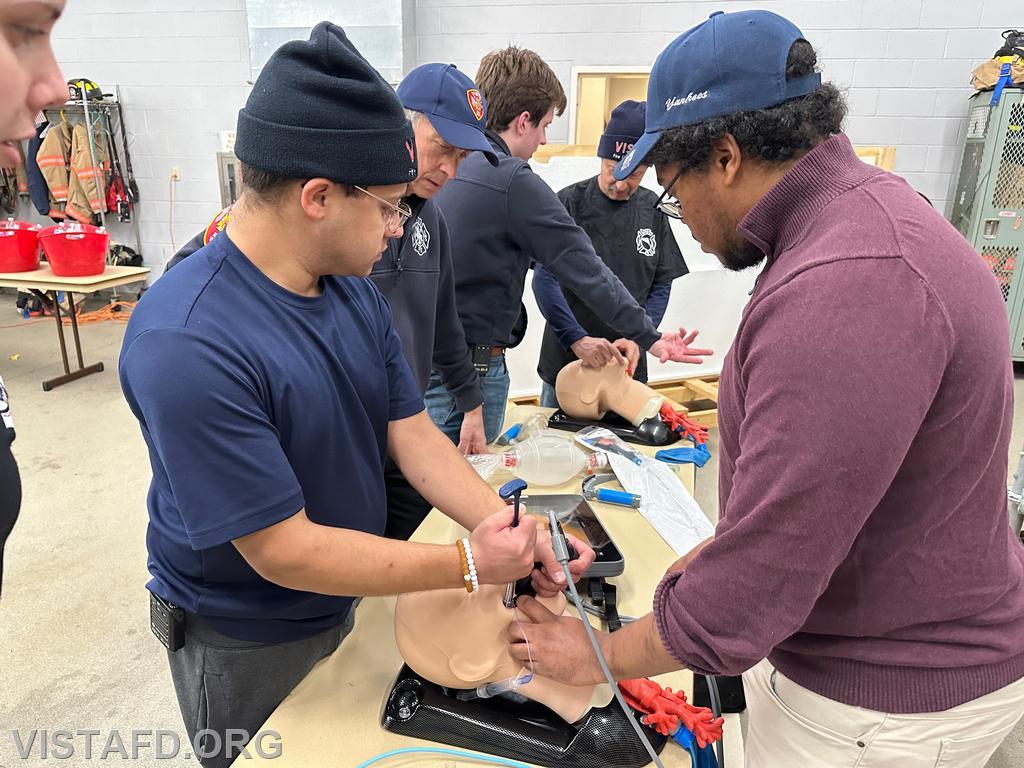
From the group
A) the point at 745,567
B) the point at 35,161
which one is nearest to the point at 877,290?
the point at 745,567

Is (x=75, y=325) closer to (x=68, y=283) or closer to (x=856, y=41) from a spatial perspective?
(x=68, y=283)

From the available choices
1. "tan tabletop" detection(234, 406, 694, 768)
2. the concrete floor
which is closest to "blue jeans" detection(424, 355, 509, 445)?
"tan tabletop" detection(234, 406, 694, 768)

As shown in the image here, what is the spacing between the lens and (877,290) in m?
0.66

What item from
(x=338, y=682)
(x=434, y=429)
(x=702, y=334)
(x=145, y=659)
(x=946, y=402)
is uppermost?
(x=946, y=402)

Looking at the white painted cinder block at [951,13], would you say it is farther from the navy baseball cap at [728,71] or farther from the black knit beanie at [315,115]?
the black knit beanie at [315,115]

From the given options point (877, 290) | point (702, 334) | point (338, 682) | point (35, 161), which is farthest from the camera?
point (35, 161)

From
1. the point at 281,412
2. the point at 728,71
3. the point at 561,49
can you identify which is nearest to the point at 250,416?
the point at 281,412

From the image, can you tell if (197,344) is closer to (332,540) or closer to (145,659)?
(332,540)

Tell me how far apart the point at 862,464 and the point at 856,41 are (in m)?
5.09

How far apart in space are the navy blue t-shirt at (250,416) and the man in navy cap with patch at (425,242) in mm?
448

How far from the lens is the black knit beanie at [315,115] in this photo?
0.88 m

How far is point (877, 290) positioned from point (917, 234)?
11 centimetres

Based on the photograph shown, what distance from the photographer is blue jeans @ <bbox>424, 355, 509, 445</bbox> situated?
2.07 meters

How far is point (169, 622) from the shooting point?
102cm
